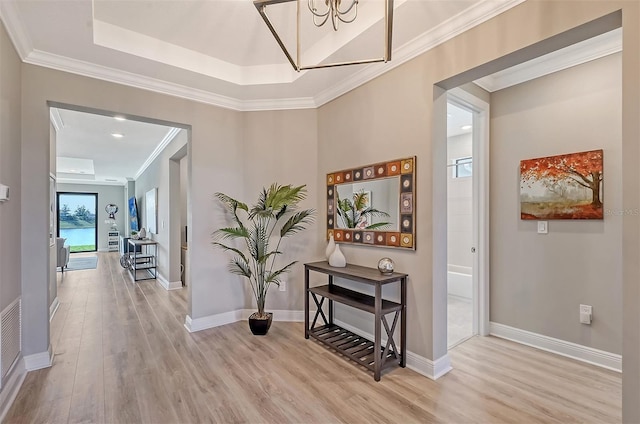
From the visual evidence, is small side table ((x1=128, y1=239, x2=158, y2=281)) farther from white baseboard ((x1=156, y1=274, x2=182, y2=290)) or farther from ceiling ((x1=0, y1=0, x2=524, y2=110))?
ceiling ((x1=0, y1=0, x2=524, y2=110))

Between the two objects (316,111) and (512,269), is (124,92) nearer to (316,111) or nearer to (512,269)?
(316,111)

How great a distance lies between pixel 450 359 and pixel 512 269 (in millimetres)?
1116

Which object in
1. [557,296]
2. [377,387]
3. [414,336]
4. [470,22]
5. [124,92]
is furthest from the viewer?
[124,92]

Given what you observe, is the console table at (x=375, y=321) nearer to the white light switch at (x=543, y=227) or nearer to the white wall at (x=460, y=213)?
the white light switch at (x=543, y=227)

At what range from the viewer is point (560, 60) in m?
2.62

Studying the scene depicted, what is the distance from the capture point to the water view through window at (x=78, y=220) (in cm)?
1062

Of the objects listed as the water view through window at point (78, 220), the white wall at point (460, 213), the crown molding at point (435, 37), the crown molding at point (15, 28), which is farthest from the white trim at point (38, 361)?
the water view through window at point (78, 220)

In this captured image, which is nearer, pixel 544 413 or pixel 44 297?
pixel 544 413

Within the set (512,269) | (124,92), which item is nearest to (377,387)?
(512,269)

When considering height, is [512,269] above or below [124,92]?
below

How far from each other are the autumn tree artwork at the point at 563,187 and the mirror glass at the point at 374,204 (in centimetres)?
127

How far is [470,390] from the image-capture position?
212 cm

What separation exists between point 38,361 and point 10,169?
153 cm

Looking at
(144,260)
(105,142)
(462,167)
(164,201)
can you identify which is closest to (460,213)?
(462,167)
